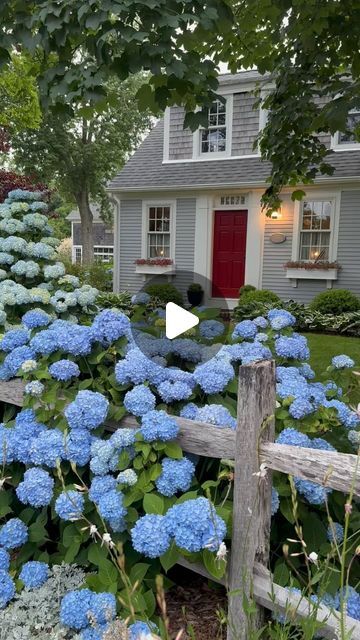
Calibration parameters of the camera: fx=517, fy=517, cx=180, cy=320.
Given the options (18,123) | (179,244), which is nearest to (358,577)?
(18,123)

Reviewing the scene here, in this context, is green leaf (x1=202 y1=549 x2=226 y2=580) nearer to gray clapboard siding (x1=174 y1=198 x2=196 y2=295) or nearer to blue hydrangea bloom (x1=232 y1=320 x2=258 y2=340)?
blue hydrangea bloom (x1=232 y1=320 x2=258 y2=340)

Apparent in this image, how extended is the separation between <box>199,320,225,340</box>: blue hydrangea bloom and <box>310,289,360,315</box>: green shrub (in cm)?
732

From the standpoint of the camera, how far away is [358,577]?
1.82 meters

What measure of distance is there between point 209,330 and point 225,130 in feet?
33.3

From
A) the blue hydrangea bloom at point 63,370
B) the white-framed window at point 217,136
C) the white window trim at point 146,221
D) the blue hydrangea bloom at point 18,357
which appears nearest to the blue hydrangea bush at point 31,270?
the blue hydrangea bloom at point 18,357

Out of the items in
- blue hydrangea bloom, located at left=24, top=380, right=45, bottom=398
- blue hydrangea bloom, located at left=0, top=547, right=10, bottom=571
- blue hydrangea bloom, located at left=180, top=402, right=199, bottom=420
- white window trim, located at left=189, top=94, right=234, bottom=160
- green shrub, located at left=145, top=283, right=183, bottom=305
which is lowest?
blue hydrangea bloom, located at left=0, top=547, right=10, bottom=571

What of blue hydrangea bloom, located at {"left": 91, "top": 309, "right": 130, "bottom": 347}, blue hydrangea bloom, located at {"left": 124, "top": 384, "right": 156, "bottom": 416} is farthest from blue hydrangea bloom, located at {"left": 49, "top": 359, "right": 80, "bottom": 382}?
blue hydrangea bloom, located at {"left": 124, "top": 384, "right": 156, "bottom": 416}

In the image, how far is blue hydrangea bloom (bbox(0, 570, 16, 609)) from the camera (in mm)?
1850

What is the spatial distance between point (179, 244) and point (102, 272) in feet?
9.15

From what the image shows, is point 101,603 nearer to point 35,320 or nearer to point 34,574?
point 34,574

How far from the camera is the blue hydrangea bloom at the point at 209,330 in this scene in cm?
254

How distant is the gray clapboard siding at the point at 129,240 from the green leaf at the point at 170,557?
36.0 feet

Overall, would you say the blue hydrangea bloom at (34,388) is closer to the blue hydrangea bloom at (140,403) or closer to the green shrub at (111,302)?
the blue hydrangea bloom at (140,403)

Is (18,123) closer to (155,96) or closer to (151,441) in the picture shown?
(155,96)
